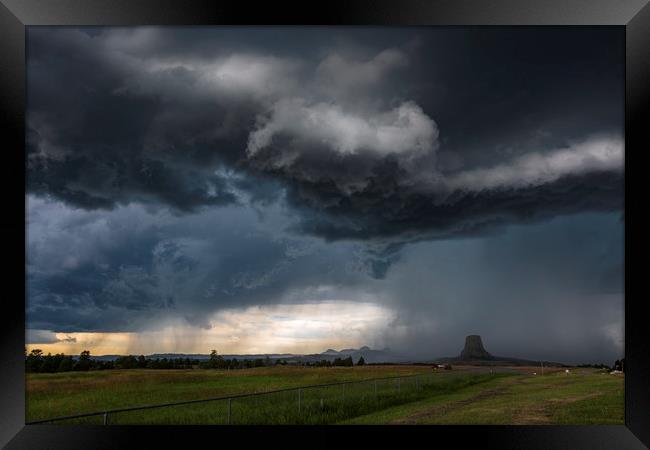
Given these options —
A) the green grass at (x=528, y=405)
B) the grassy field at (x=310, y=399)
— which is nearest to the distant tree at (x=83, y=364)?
the grassy field at (x=310, y=399)

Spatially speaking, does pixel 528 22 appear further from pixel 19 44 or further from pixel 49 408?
pixel 49 408

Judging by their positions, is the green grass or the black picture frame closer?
the black picture frame

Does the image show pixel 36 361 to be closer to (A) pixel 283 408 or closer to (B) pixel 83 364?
(B) pixel 83 364

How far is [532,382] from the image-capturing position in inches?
461

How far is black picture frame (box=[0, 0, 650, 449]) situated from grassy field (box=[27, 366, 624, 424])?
405cm

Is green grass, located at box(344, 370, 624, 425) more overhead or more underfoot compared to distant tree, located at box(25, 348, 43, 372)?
more underfoot

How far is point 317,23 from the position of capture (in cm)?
380

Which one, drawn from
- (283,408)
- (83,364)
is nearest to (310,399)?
(283,408)

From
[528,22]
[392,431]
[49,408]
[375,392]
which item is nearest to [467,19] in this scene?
[528,22]

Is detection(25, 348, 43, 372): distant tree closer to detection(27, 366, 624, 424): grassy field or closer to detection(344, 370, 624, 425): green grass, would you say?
detection(27, 366, 624, 424): grassy field

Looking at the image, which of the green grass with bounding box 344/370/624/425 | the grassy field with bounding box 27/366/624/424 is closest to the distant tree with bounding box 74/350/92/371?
the grassy field with bounding box 27/366/624/424

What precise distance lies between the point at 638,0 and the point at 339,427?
3.23m

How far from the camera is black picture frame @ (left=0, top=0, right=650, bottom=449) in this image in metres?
3.70

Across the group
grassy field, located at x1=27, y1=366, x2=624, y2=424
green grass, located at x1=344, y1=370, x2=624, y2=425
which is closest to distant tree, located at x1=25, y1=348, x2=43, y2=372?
grassy field, located at x1=27, y1=366, x2=624, y2=424
